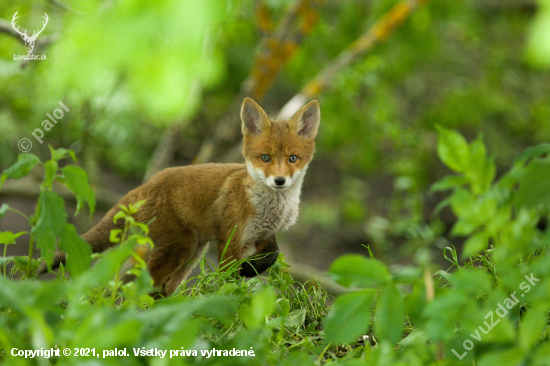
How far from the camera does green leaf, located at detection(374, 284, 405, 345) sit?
1.55 m

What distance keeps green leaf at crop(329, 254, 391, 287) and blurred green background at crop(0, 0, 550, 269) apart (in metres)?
0.74

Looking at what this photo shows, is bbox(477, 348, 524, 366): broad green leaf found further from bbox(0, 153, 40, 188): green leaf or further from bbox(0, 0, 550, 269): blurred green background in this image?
bbox(0, 153, 40, 188): green leaf

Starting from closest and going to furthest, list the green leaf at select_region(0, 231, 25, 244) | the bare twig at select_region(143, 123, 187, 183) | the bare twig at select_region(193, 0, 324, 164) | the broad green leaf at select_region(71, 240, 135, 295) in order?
the broad green leaf at select_region(71, 240, 135, 295) → the green leaf at select_region(0, 231, 25, 244) → the bare twig at select_region(193, 0, 324, 164) → the bare twig at select_region(143, 123, 187, 183)

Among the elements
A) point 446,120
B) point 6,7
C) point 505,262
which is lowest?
point 505,262

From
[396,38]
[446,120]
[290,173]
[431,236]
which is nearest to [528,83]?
[446,120]

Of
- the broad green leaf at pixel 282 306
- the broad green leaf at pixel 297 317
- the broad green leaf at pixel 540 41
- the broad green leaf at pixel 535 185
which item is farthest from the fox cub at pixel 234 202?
the broad green leaf at pixel 540 41

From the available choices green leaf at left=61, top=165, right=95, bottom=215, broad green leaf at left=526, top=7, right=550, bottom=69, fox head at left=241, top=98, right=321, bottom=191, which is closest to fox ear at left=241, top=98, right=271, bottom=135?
fox head at left=241, top=98, right=321, bottom=191

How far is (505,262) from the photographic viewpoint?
1.58 meters

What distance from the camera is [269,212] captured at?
311cm

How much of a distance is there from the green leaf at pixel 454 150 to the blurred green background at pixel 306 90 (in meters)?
0.46

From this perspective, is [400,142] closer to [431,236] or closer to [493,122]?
[431,236]

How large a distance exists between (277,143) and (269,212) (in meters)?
0.47

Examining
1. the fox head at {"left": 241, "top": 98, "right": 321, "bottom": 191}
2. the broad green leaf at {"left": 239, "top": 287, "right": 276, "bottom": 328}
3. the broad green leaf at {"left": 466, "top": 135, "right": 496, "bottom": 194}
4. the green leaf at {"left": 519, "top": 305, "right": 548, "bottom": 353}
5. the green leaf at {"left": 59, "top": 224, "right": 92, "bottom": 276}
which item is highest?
the fox head at {"left": 241, "top": 98, "right": 321, "bottom": 191}

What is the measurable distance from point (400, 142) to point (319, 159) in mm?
5202
